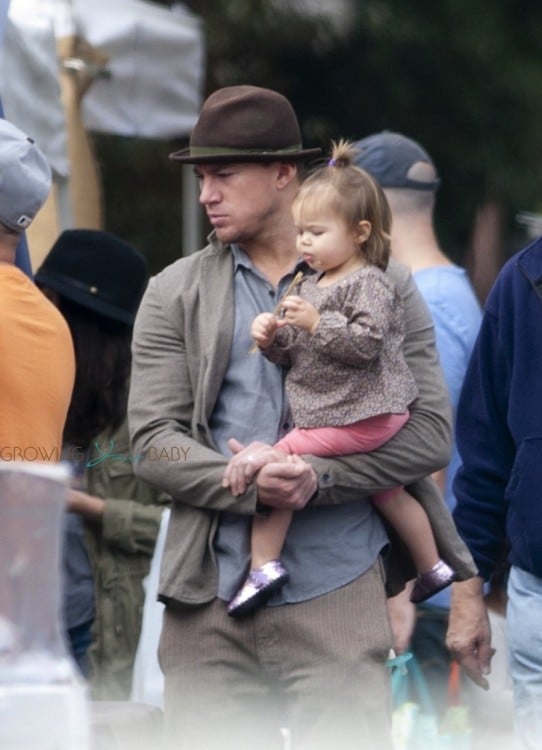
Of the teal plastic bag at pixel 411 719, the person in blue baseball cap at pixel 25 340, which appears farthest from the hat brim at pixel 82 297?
the teal plastic bag at pixel 411 719

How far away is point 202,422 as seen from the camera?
161 inches

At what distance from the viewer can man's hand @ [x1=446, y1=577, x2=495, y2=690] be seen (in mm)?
4590

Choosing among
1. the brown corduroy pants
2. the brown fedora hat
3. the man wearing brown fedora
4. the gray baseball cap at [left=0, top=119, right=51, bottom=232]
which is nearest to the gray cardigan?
the man wearing brown fedora

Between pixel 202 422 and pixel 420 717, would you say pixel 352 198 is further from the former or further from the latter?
pixel 420 717

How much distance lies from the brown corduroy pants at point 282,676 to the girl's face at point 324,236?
2.38ft

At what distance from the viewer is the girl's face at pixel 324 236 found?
398cm

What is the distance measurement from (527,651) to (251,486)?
83 centimetres

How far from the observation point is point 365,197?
4.01 m

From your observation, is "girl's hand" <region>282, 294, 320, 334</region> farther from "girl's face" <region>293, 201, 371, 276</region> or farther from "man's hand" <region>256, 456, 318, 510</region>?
"man's hand" <region>256, 456, 318, 510</region>

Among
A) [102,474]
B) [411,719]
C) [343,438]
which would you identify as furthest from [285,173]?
[411,719]

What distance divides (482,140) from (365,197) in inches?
375

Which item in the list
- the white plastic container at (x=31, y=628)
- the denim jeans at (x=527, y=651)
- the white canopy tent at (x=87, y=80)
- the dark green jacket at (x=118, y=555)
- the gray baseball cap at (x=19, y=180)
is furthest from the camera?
the white canopy tent at (x=87, y=80)

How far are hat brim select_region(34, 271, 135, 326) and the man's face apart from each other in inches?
39.8

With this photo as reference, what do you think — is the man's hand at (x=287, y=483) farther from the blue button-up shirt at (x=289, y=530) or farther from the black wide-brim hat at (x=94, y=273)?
the black wide-brim hat at (x=94, y=273)
